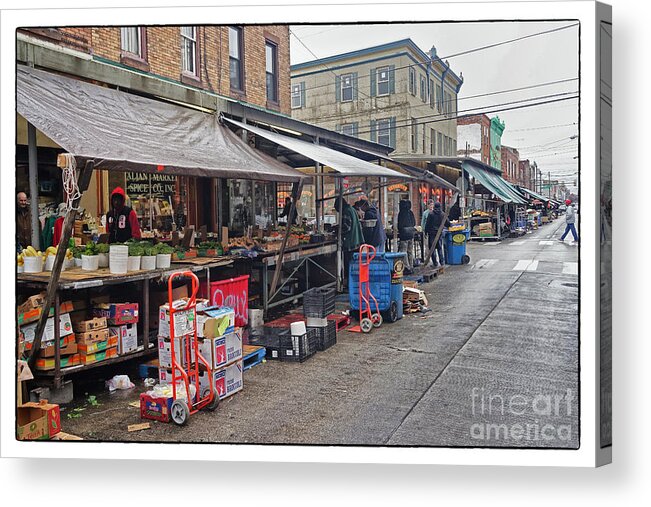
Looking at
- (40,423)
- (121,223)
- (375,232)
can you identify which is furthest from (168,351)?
(375,232)

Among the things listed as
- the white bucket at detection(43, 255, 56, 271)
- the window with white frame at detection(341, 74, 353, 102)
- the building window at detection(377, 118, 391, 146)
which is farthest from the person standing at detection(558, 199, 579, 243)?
the white bucket at detection(43, 255, 56, 271)

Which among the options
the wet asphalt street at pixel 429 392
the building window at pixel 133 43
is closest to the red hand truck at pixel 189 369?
the wet asphalt street at pixel 429 392

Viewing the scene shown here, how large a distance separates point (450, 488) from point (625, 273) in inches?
95.2

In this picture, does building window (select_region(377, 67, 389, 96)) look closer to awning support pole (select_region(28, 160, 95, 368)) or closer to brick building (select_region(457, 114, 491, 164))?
brick building (select_region(457, 114, 491, 164))

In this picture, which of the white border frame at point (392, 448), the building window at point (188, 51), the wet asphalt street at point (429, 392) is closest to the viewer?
the white border frame at point (392, 448)

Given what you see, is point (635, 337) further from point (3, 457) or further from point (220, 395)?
point (3, 457)

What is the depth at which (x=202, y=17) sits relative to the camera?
5.79m

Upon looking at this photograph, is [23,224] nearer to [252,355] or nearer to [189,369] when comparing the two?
[189,369]

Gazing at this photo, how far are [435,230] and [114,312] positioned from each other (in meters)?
7.97

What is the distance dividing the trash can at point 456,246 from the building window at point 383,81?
166 inches

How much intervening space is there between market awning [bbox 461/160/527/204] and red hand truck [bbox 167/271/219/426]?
4.39 m

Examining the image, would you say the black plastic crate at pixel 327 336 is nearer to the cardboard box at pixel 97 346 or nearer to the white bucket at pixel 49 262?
the cardboard box at pixel 97 346

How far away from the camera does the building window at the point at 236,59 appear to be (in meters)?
9.05

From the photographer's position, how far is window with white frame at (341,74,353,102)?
746 centimetres
